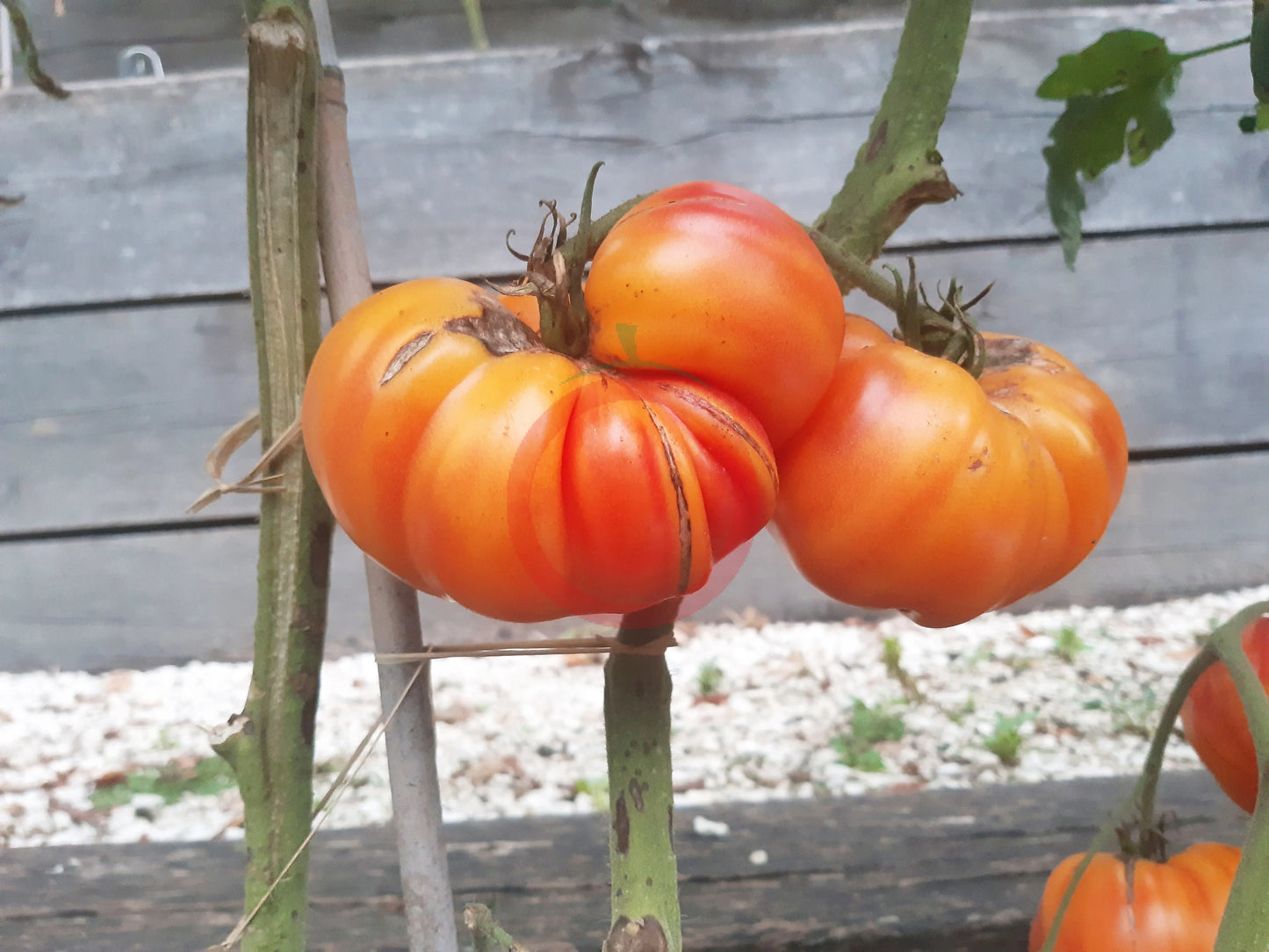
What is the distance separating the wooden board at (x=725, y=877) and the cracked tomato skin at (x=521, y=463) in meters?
0.33

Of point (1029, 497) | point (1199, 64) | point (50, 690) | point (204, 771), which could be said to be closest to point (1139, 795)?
point (1029, 497)

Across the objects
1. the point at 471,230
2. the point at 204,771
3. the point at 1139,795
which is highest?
the point at 471,230

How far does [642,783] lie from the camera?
302mm

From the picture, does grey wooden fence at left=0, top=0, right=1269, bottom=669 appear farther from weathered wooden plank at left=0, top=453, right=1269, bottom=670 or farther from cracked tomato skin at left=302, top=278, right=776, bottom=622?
cracked tomato skin at left=302, top=278, right=776, bottom=622

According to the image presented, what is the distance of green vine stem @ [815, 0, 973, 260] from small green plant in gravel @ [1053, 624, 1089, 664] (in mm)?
747

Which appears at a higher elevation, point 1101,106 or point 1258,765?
point 1101,106

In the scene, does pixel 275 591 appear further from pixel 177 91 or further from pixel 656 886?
pixel 177 91

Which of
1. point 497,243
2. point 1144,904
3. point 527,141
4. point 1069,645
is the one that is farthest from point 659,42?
point 1144,904

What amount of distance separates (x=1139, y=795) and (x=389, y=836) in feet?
1.58

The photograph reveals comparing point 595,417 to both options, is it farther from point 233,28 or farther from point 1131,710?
point 233,28

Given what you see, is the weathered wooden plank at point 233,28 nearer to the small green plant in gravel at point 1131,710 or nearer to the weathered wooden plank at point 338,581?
the weathered wooden plank at point 338,581

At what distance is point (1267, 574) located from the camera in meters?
1.05

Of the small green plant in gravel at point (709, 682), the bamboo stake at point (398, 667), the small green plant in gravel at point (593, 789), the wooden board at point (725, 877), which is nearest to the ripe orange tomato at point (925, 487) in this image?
the bamboo stake at point (398, 667)

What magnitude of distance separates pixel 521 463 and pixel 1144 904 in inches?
15.9
